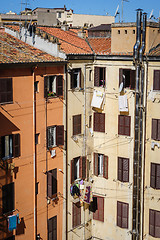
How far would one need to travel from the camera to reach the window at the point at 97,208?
128 ft

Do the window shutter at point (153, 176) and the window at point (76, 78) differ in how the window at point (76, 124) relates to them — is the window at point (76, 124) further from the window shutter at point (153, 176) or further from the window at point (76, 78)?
the window shutter at point (153, 176)

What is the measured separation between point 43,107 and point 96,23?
38101 mm

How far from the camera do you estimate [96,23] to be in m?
67.7

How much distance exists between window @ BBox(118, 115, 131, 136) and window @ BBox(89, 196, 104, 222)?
279 inches

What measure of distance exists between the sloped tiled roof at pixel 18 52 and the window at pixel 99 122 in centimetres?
693

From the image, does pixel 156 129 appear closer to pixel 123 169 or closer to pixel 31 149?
pixel 123 169

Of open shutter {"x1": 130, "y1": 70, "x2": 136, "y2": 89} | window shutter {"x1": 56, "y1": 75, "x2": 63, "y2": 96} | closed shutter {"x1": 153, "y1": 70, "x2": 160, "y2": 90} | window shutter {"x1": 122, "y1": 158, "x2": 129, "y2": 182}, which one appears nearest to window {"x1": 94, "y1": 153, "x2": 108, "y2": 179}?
window shutter {"x1": 122, "y1": 158, "x2": 129, "y2": 182}

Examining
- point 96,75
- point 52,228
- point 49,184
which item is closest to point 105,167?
point 49,184

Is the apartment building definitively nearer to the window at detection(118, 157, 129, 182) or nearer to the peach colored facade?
the peach colored facade

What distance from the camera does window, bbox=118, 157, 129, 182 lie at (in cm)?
3709

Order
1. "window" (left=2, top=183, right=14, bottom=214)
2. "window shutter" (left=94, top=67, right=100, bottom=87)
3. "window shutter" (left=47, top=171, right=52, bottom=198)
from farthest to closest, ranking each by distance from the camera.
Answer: "window shutter" (left=94, top=67, right=100, bottom=87)
"window shutter" (left=47, top=171, right=52, bottom=198)
"window" (left=2, top=183, right=14, bottom=214)

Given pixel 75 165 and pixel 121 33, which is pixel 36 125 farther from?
pixel 121 33

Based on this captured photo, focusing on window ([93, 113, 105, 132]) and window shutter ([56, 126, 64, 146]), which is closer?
window shutter ([56, 126, 64, 146])

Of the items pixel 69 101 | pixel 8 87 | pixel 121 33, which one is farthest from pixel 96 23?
pixel 8 87
